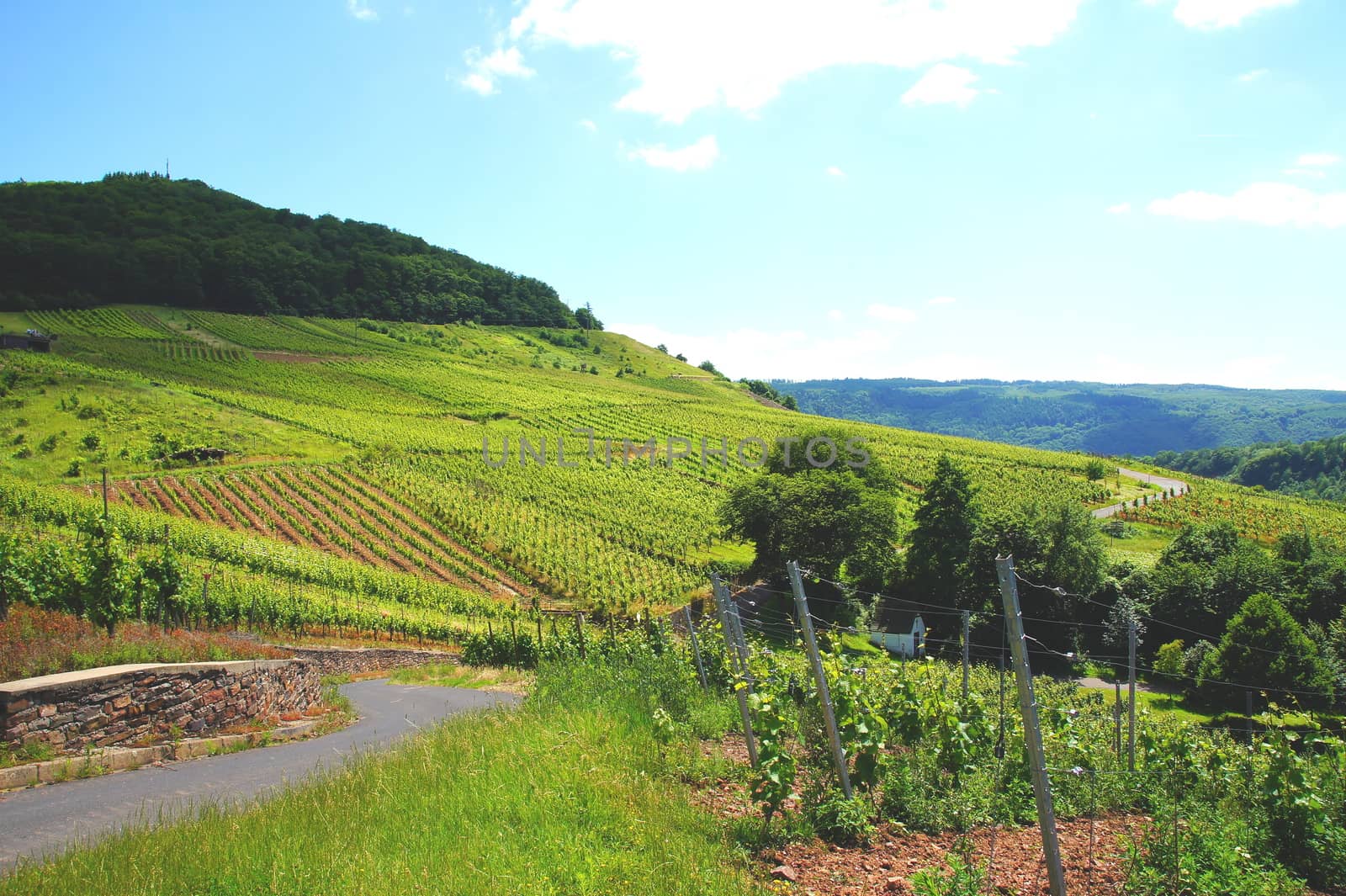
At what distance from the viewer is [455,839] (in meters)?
5.74

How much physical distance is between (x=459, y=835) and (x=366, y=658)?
65.1 feet

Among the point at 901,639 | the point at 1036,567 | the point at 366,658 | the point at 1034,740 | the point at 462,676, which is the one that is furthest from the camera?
the point at 1036,567

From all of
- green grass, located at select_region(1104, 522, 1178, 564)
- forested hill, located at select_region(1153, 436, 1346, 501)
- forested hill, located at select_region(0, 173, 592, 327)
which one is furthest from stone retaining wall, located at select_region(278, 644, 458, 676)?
forested hill, located at select_region(1153, 436, 1346, 501)

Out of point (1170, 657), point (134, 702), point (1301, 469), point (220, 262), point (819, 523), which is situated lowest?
point (1170, 657)

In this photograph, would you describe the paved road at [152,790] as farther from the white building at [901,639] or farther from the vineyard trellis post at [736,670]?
the white building at [901,639]

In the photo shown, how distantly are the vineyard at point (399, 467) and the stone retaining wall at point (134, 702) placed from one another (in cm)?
1211

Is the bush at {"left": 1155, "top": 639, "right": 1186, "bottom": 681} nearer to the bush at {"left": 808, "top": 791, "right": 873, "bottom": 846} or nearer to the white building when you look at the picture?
the white building

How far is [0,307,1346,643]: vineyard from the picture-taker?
122ft

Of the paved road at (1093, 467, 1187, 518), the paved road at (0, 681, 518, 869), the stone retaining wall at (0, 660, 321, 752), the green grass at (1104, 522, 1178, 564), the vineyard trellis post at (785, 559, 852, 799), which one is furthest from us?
the paved road at (1093, 467, 1187, 518)

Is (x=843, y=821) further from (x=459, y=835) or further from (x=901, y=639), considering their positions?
(x=901, y=639)

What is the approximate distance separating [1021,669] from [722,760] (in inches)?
143

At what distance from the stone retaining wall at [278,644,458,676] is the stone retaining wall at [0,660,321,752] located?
350 inches

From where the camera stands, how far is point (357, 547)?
4112cm

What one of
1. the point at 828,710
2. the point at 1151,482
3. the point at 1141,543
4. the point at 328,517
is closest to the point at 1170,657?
→ the point at 1141,543
